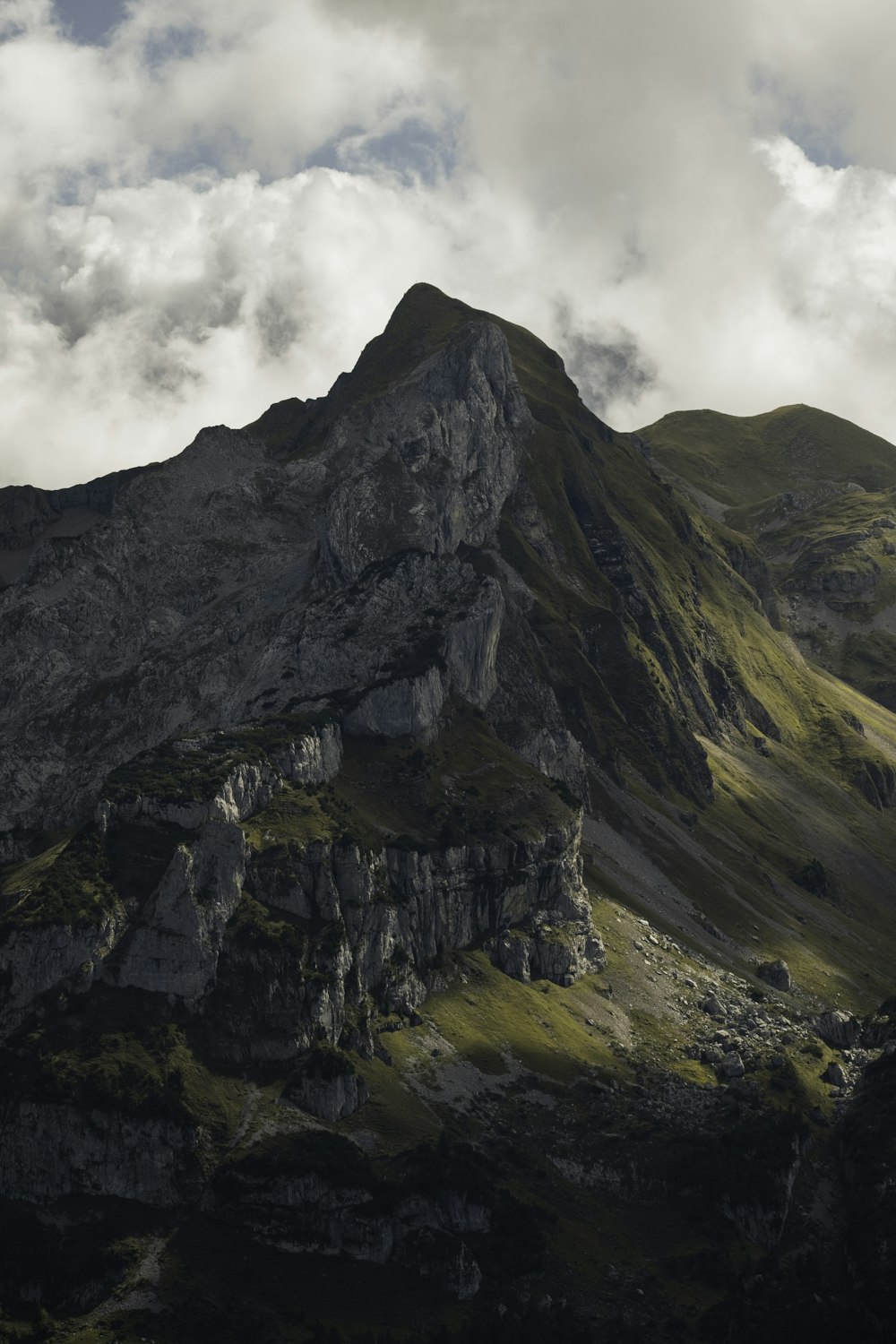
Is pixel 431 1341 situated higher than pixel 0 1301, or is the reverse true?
pixel 431 1341

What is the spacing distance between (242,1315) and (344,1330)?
14319mm

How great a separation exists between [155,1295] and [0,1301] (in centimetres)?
2095

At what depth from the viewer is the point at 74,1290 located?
197500mm

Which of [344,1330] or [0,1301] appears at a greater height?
[344,1330]

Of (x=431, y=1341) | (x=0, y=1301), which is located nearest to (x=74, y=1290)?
(x=0, y=1301)

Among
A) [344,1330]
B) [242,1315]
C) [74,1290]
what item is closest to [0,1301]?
[74,1290]

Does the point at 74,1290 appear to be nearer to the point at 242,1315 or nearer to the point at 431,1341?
the point at 242,1315

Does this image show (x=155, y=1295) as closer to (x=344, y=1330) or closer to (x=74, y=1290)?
(x=74, y=1290)

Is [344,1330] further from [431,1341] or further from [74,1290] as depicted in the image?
[74,1290]

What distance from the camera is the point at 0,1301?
196 m

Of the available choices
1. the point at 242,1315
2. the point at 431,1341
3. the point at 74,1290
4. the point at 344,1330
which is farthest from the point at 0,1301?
the point at 431,1341

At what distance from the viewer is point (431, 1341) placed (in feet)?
656

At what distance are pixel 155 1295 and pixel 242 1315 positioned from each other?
1228 centimetres

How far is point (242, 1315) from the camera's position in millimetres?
198375
